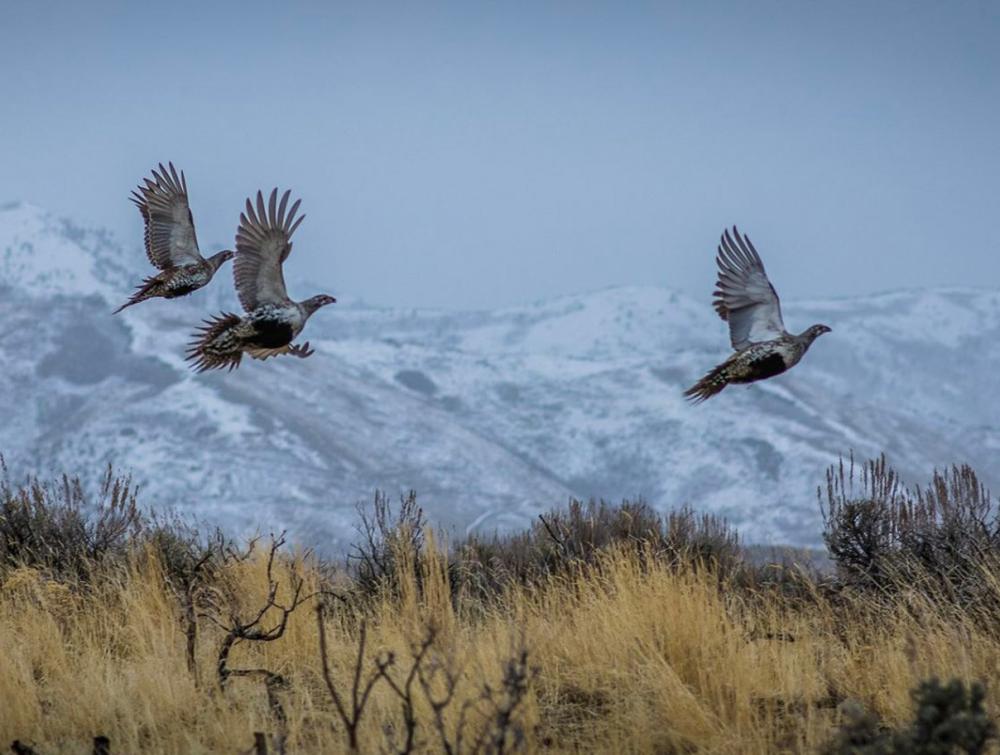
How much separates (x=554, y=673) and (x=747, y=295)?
279 cm

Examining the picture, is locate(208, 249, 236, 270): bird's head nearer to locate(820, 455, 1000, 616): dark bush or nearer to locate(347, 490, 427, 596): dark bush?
locate(347, 490, 427, 596): dark bush

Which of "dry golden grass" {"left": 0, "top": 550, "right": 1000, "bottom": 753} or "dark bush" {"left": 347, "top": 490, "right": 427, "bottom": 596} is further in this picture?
"dark bush" {"left": 347, "top": 490, "right": 427, "bottom": 596}

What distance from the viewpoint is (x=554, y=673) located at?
8.54 meters

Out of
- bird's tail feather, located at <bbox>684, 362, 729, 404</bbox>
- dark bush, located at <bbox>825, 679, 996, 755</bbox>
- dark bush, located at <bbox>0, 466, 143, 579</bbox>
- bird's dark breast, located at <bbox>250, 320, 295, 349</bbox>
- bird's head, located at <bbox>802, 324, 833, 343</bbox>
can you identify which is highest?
bird's dark breast, located at <bbox>250, 320, 295, 349</bbox>

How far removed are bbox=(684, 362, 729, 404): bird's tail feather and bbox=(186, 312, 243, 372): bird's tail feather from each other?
278 centimetres

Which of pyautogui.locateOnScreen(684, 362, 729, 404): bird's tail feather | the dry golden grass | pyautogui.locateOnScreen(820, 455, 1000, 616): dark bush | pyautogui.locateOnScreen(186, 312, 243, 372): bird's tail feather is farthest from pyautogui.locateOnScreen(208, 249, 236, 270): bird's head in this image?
pyautogui.locateOnScreen(820, 455, 1000, 616): dark bush

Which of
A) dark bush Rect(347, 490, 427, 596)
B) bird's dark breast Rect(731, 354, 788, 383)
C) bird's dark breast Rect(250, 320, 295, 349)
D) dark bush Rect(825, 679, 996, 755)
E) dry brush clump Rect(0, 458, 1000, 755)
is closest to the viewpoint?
dark bush Rect(825, 679, 996, 755)

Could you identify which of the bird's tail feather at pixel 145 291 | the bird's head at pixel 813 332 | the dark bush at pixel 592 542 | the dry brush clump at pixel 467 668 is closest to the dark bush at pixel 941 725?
the dry brush clump at pixel 467 668

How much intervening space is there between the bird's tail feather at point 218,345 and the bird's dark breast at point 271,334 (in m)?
0.13

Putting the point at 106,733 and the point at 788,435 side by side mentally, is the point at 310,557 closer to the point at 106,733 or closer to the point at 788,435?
the point at 106,733

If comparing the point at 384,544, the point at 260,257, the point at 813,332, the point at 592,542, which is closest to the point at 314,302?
the point at 260,257

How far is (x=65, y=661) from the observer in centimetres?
932

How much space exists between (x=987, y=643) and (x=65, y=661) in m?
5.68

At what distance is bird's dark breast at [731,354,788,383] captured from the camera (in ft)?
30.3
